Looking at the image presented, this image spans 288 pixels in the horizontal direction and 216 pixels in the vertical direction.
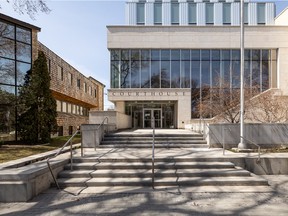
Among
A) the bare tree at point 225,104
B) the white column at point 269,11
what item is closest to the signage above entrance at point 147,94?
the bare tree at point 225,104

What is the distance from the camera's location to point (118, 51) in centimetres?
2500

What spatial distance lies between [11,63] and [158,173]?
48.9 ft

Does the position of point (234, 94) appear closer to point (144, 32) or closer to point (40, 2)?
Answer: point (144, 32)

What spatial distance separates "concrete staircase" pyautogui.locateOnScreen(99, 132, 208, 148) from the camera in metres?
11.3

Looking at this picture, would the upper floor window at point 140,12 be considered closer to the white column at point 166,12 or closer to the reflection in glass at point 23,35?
the white column at point 166,12

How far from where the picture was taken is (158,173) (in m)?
7.42

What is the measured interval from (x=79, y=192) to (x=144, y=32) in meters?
21.4

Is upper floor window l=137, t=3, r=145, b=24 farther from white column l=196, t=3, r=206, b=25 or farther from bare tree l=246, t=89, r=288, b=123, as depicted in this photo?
bare tree l=246, t=89, r=288, b=123

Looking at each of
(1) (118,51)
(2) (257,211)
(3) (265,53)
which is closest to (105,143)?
(2) (257,211)

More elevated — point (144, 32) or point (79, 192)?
point (144, 32)

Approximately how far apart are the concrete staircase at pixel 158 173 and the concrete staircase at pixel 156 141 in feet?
9.54

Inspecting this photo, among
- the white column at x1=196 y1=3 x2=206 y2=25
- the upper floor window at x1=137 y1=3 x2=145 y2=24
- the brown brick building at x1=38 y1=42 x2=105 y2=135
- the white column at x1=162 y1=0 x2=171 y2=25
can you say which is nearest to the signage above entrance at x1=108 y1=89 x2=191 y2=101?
the brown brick building at x1=38 y1=42 x2=105 y2=135

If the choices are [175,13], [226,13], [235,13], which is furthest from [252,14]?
[175,13]

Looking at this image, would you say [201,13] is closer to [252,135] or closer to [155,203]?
[252,135]
